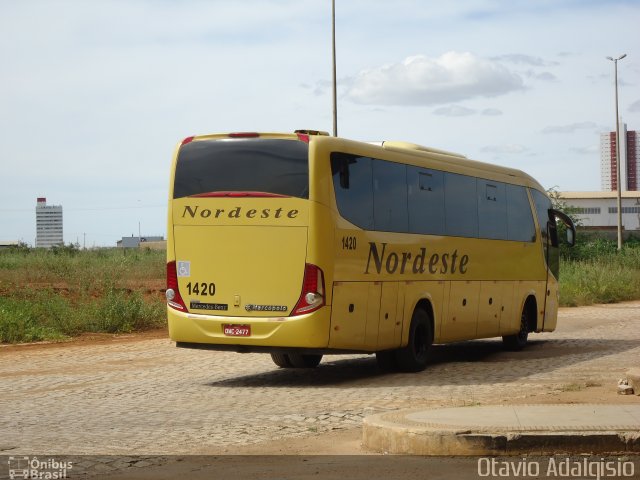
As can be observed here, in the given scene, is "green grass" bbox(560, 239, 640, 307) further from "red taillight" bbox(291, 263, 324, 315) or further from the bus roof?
"red taillight" bbox(291, 263, 324, 315)

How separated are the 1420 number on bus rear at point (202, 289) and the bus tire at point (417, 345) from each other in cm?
327

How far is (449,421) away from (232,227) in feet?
21.4

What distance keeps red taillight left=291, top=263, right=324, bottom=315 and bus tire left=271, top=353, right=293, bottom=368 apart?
330 centimetres

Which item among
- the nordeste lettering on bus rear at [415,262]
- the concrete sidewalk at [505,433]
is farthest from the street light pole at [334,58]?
the concrete sidewalk at [505,433]

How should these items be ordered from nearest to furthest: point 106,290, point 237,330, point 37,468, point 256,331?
point 37,468 < point 256,331 < point 237,330 < point 106,290

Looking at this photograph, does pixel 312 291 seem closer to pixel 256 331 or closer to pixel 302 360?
pixel 256 331

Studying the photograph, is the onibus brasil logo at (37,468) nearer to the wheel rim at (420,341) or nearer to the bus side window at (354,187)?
the bus side window at (354,187)

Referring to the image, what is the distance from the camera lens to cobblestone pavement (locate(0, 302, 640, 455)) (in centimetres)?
1184

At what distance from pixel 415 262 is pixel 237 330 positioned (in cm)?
340

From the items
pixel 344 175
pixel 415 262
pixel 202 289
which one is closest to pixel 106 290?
pixel 415 262

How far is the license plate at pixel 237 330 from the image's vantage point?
53.9 ft

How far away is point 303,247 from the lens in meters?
16.3

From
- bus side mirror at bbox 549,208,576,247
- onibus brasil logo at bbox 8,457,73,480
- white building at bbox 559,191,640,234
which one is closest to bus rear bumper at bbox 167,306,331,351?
onibus brasil logo at bbox 8,457,73,480

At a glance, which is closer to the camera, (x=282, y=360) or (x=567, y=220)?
(x=282, y=360)
